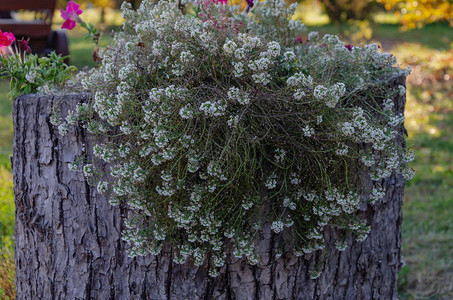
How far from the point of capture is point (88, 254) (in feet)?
6.46

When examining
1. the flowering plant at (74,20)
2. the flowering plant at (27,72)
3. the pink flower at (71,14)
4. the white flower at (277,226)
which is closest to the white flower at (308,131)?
the white flower at (277,226)

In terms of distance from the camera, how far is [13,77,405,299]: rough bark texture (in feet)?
6.29

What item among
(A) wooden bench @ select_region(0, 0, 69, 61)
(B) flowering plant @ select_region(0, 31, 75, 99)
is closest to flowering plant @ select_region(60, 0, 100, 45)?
(B) flowering plant @ select_region(0, 31, 75, 99)

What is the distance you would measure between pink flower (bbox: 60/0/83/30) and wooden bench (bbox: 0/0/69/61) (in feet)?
13.7

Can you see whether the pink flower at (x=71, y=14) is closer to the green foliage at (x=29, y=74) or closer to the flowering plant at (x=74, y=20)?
the flowering plant at (x=74, y=20)

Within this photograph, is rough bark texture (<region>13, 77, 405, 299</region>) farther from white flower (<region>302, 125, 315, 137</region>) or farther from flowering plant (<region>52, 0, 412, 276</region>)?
white flower (<region>302, 125, 315, 137</region>)

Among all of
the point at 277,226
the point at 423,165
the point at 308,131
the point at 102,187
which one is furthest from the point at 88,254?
the point at 423,165

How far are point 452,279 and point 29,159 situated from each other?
2.60 meters

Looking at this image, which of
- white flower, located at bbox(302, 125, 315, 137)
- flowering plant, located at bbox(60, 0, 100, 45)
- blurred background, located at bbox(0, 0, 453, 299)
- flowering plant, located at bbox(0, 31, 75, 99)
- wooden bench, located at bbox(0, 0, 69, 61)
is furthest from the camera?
wooden bench, located at bbox(0, 0, 69, 61)

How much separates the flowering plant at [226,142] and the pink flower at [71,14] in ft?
2.54

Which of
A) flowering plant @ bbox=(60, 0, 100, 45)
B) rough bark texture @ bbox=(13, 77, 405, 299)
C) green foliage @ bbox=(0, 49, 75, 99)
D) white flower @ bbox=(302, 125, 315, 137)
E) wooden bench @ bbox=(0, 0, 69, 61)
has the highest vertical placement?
wooden bench @ bbox=(0, 0, 69, 61)

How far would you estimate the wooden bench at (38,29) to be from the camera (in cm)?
688

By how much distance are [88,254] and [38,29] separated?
5.90 meters

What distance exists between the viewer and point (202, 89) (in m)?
1.70
